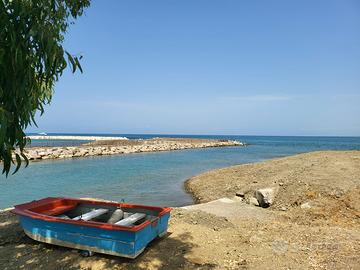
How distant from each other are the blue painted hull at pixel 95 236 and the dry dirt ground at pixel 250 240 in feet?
0.76

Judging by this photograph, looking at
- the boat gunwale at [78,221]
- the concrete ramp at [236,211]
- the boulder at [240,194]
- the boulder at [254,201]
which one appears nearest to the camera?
the boat gunwale at [78,221]

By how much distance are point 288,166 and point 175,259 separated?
13.1 m

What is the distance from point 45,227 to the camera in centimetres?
716

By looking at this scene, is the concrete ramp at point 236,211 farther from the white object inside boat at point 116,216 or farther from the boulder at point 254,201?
the white object inside boat at point 116,216

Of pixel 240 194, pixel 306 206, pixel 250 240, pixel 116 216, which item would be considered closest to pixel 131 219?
pixel 116 216

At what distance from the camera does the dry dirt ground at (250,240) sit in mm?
6621

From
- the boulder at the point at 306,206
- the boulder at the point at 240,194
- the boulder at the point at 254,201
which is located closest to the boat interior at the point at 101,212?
the boulder at the point at 306,206

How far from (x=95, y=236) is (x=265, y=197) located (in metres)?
8.43

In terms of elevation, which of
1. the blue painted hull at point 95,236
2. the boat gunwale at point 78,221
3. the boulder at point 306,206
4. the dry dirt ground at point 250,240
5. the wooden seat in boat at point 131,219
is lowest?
the boulder at point 306,206

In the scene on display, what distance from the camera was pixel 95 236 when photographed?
6.65 metres

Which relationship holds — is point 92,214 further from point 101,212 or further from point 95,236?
point 95,236

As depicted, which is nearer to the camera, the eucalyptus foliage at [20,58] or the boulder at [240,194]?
the eucalyptus foliage at [20,58]

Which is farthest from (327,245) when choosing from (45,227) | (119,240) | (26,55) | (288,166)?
(288,166)

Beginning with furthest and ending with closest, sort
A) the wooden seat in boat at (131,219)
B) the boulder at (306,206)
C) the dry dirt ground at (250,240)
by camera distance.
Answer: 1. the boulder at (306,206)
2. the wooden seat in boat at (131,219)
3. the dry dirt ground at (250,240)
